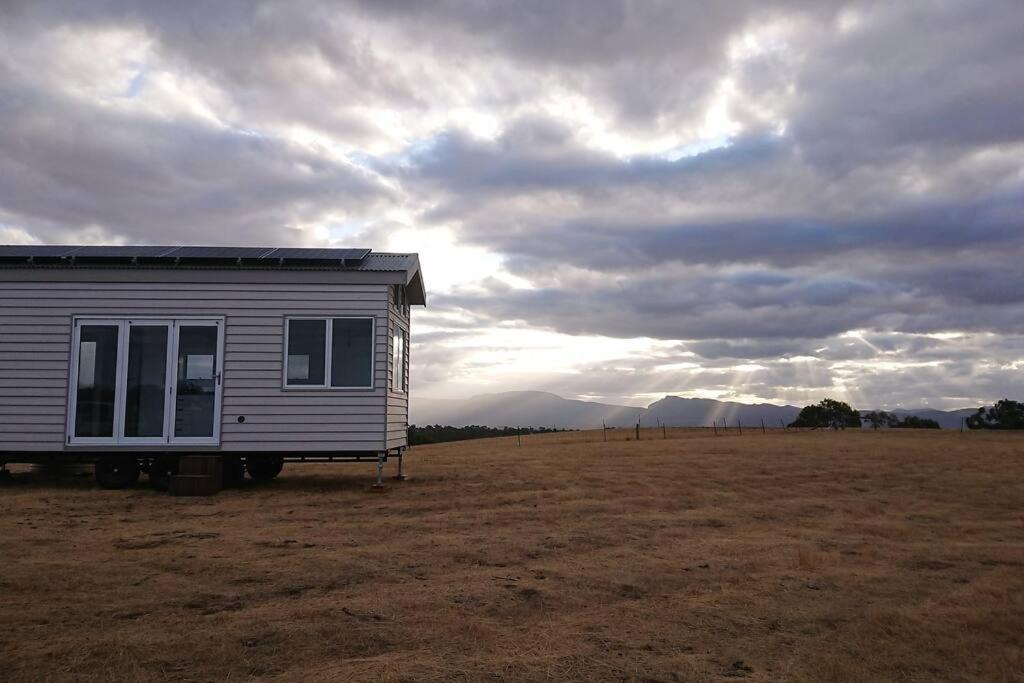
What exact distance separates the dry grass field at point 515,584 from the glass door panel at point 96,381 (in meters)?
1.20

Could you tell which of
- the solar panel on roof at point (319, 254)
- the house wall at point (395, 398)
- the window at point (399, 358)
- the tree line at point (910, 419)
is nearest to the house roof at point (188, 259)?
the solar panel on roof at point (319, 254)

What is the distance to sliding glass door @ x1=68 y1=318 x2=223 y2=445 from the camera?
13.0 m

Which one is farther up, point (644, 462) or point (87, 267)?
point (87, 267)

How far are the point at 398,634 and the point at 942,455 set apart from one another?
1771 cm

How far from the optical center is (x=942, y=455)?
19.0m

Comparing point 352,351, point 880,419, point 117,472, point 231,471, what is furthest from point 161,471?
point 880,419

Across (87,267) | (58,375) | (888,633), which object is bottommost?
(888,633)

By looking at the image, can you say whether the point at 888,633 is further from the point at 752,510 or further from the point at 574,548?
the point at 752,510

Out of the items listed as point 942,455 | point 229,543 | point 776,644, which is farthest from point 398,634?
point 942,455

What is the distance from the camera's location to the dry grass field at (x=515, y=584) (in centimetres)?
490

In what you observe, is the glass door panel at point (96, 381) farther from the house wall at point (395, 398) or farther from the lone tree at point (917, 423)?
the lone tree at point (917, 423)

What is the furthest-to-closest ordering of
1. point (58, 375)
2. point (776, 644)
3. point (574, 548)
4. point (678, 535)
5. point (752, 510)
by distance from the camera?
point (58, 375)
point (752, 510)
point (678, 535)
point (574, 548)
point (776, 644)

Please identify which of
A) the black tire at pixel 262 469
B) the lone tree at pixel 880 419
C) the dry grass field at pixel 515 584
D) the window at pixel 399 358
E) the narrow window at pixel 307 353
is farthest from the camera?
the lone tree at pixel 880 419

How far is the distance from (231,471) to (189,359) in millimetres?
2066
